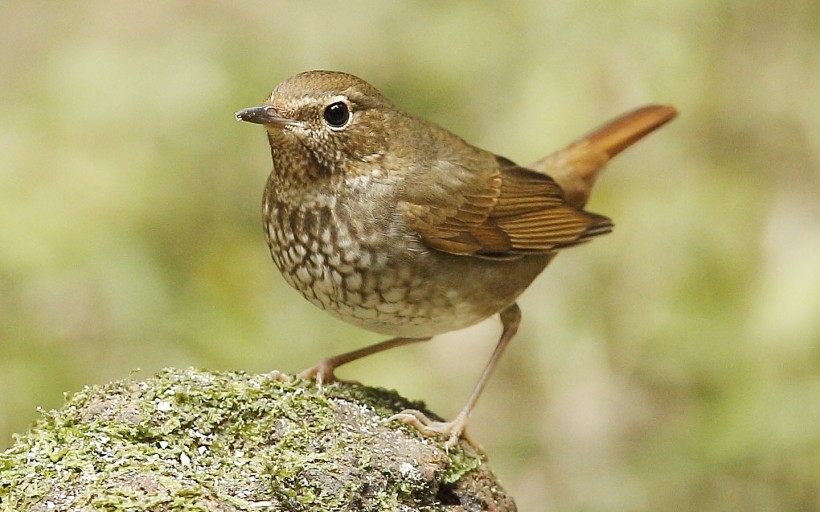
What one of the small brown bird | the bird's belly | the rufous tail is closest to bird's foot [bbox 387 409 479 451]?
the small brown bird

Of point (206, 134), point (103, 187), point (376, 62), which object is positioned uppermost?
point (376, 62)

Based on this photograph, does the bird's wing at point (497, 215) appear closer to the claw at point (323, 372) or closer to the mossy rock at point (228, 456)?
the claw at point (323, 372)

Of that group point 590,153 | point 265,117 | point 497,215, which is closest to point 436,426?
point 497,215

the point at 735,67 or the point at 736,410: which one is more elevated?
the point at 735,67

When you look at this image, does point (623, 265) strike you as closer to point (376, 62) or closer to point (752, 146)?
point (752, 146)

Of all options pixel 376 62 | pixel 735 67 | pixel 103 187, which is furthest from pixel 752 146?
pixel 103 187

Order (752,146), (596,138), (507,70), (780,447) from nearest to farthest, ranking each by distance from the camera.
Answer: (780,447), (596,138), (752,146), (507,70)
